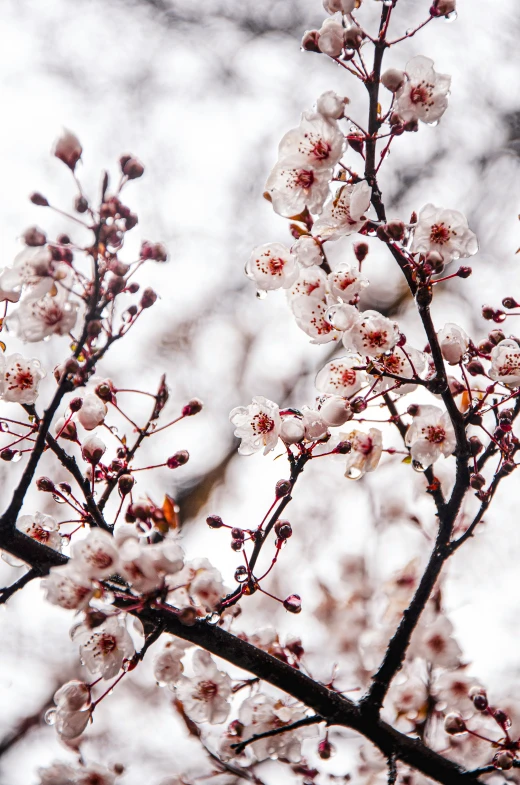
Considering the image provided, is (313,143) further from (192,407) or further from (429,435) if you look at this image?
(429,435)

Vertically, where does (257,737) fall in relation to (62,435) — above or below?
below

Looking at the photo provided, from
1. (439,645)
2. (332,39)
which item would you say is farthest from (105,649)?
(332,39)

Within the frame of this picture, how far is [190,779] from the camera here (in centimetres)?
304

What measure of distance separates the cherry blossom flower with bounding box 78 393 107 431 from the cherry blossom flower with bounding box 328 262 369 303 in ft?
2.53

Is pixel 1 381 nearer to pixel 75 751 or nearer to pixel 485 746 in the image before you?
pixel 75 751

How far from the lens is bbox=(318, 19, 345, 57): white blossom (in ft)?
5.42

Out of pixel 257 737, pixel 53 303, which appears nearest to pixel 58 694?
pixel 257 737

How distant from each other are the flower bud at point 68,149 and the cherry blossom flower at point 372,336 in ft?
2.65

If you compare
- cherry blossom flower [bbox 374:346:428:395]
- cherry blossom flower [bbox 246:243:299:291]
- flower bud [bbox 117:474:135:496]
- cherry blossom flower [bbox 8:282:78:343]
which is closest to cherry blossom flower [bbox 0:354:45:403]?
cherry blossom flower [bbox 8:282:78:343]

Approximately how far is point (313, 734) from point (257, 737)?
45 centimetres

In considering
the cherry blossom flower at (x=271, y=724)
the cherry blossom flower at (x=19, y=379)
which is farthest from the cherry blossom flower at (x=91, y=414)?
the cherry blossom flower at (x=271, y=724)

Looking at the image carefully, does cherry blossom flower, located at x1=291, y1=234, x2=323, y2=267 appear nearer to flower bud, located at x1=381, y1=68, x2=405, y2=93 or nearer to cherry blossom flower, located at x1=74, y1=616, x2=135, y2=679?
flower bud, located at x1=381, y1=68, x2=405, y2=93

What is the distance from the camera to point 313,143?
1738mm

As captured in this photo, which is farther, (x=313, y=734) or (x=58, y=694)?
(x=313, y=734)
